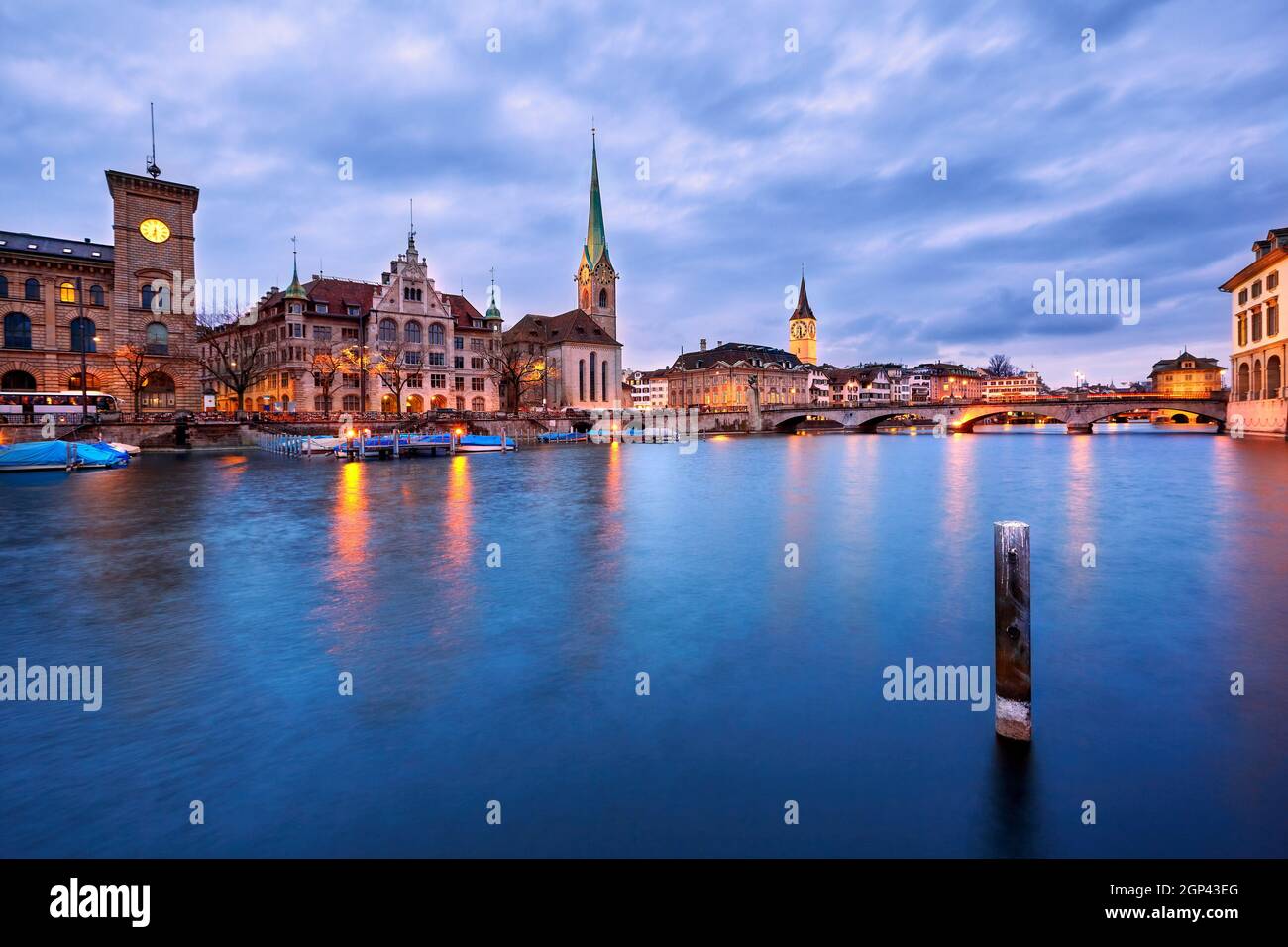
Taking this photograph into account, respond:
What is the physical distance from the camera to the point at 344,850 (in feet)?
16.2

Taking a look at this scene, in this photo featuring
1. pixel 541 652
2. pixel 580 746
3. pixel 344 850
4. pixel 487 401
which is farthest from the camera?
pixel 487 401

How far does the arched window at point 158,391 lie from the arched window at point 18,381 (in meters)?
7.39

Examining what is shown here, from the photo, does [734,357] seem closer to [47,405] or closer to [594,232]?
[594,232]

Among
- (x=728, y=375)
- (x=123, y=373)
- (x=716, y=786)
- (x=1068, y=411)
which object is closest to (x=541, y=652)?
(x=716, y=786)

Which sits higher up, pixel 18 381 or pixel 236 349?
pixel 236 349

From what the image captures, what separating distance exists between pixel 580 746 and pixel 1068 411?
104 metres

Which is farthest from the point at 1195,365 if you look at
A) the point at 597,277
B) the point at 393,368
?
the point at 393,368

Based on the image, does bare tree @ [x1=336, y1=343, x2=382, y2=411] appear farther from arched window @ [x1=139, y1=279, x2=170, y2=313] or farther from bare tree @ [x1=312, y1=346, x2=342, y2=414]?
arched window @ [x1=139, y1=279, x2=170, y2=313]

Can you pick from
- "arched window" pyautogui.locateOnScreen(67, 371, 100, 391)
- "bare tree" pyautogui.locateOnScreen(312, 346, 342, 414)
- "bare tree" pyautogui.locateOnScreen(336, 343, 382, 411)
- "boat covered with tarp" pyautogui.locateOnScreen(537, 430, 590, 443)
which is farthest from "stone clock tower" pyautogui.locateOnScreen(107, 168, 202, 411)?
"boat covered with tarp" pyautogui.locateOnScreen(537, 430, 590, 443)

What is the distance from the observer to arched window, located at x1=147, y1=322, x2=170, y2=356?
200 ft

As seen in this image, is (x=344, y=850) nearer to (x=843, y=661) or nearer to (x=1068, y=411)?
(x=843, y=661)

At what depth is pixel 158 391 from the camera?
6184 cm

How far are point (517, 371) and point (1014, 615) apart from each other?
95356mm

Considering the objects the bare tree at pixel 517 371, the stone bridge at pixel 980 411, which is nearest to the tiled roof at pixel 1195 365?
the stone bridge at pixel 980 411
